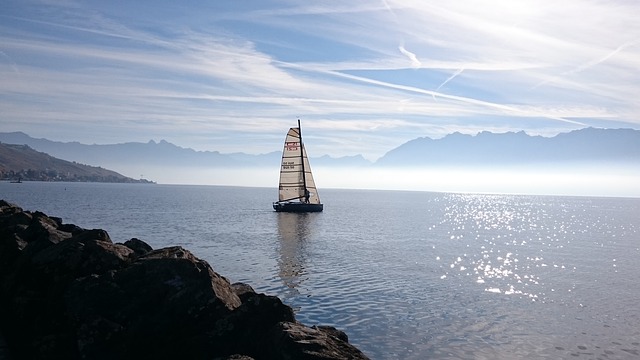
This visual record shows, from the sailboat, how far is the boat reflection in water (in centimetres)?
1052

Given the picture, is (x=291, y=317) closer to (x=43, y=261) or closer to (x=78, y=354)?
(x=78, y=354)

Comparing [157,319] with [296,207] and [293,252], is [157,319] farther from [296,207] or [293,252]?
[296,207]

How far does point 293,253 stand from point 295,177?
59334 mm

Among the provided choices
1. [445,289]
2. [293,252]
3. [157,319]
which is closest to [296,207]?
[293,252]

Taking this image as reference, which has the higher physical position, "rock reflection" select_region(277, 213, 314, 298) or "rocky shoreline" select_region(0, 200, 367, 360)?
"rocky shoreline" select_region(0, 200, 367, 360)

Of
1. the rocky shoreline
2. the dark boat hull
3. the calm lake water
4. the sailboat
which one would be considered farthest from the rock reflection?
the rocky shoreline

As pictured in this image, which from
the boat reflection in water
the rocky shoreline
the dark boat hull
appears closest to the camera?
the rocky shoreline

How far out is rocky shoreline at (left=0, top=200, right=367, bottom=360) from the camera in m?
14.3

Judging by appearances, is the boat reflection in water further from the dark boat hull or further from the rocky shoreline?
the rocky shoreline

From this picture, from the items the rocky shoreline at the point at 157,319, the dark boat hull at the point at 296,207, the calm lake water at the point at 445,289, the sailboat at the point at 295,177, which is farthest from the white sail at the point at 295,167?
the rocky shoreline at the point at 157,319

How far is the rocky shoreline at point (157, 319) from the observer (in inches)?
564

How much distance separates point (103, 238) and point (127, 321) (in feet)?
24.4

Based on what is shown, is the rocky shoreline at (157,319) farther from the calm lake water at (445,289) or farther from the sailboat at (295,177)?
the sailboat at (295,177)

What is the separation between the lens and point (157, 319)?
1548 centimetres
